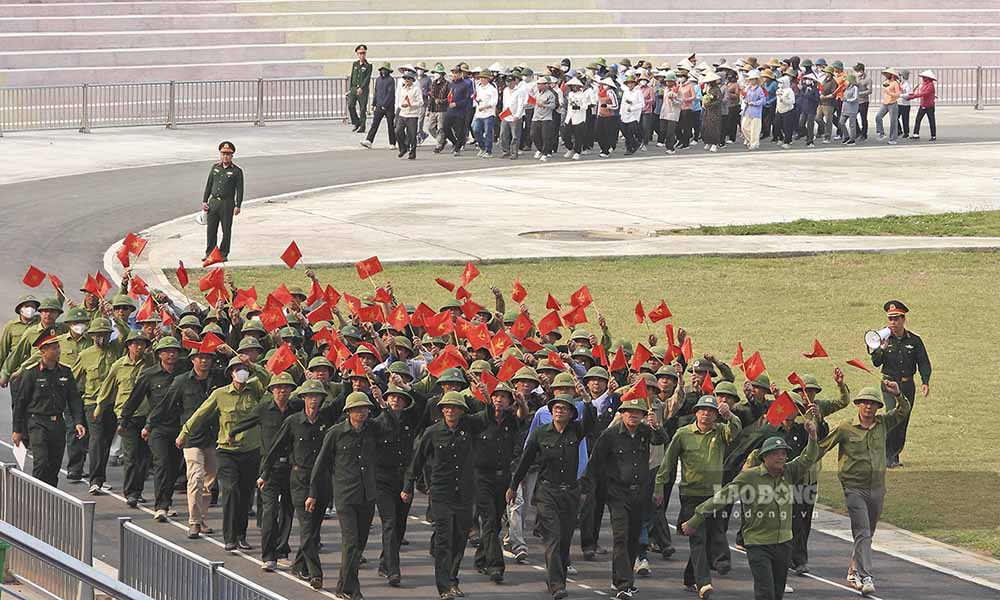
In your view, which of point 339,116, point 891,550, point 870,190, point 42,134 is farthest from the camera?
point 339,116

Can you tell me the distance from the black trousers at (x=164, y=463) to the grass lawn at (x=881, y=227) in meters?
16.0

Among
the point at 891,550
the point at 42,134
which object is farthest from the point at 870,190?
the point at 891,550

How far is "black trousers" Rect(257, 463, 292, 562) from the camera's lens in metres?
13.8

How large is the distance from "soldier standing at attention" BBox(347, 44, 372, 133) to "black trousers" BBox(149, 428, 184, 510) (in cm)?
2541

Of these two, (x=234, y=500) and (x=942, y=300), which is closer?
(x=234, y=500)

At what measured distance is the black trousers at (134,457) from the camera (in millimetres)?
15344

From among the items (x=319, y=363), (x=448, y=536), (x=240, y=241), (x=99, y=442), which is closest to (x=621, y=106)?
(x=240, y=241)

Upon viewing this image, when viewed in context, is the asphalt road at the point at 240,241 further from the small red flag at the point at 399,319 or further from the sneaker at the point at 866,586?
the small red flag at the point at 399,319

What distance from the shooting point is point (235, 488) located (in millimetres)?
14211

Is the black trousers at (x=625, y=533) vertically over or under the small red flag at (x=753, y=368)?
under

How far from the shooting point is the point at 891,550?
1485cm

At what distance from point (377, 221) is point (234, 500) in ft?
53.9

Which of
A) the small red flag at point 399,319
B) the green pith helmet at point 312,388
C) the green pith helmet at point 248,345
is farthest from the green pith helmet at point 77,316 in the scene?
the green pith helmet at point 312,388

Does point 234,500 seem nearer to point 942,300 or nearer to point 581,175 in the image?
point 942,300
